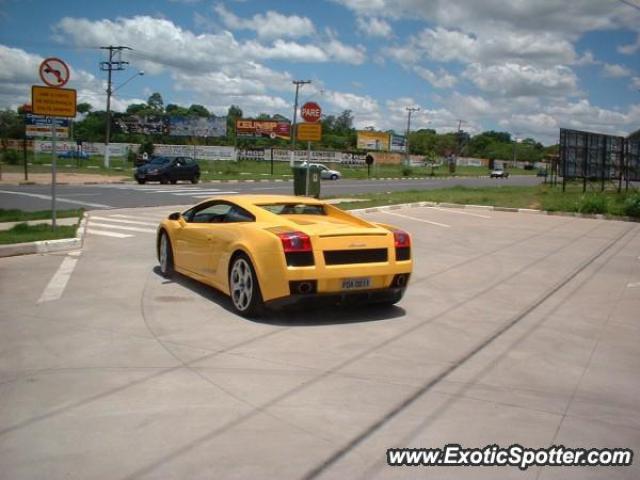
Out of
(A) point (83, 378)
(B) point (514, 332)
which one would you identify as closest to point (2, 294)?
(A) point (83, 378)

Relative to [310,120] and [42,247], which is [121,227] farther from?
[310,120]

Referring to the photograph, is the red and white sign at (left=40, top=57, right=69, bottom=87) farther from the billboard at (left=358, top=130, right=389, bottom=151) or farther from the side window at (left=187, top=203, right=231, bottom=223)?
the billboard at (left=358, top=130, right=389, bottom=151)

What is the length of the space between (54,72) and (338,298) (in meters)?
8.22

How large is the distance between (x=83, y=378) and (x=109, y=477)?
162 cm

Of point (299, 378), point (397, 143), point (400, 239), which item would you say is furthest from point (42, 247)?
point (397, 143)

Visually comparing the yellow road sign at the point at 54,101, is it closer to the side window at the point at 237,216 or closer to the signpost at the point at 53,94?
the signpost at the point at 53,94

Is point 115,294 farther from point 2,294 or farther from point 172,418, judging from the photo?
point 172,418

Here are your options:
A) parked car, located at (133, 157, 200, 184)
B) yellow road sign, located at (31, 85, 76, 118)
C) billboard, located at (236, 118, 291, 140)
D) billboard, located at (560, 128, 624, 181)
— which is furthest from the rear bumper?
billboard, located at (236, 118, 291, 140)

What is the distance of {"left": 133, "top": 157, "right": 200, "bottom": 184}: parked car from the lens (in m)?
32.5

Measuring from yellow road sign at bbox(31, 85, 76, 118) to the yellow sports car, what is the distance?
570cm

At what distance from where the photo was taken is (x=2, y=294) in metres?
7.67

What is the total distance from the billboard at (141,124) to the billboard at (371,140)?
38.4m

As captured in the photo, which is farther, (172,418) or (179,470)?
(172,418)

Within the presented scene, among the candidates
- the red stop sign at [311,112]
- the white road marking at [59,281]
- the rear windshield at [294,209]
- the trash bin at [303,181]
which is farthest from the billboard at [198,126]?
the rear windshield at [294,209]
